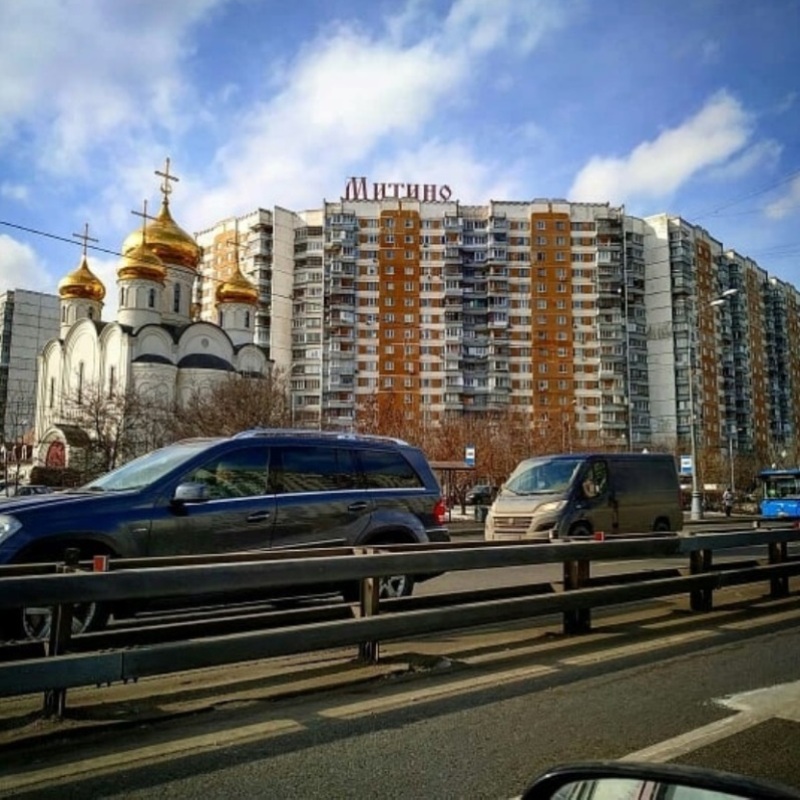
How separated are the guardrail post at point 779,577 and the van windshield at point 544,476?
Result: 482 centimetres

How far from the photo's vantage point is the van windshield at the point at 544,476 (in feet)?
47.3

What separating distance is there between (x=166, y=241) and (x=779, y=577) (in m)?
60.8

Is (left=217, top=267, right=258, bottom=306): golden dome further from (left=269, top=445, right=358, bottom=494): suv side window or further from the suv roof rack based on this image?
(left=269, top=445, right=358, bottom=494): suv side window

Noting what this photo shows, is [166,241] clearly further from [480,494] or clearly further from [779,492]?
[779,492]

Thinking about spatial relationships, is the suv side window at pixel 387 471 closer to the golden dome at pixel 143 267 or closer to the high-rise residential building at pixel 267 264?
the golden dome at pixel 143 267

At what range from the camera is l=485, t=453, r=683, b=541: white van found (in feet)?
45.7

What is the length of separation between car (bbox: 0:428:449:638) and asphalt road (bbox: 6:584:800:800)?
6.42 ft

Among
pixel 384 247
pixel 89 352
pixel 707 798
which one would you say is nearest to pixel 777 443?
pixel 384 247

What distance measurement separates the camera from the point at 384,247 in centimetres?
9919

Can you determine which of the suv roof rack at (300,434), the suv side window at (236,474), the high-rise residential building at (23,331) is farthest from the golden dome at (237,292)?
the suv side window at (236,474)

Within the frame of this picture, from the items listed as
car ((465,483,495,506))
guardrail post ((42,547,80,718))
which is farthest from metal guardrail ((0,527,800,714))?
car ((465,483,495,506))

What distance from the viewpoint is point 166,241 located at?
205 feet

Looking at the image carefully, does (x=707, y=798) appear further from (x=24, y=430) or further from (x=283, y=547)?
(x=24, y=430)

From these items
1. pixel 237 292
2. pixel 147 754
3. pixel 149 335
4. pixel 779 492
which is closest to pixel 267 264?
pixel 237 292
